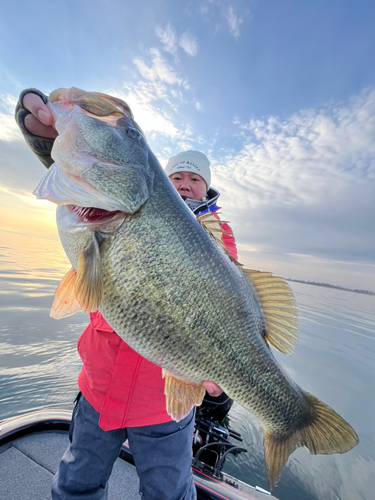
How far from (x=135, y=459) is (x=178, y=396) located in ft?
1.91

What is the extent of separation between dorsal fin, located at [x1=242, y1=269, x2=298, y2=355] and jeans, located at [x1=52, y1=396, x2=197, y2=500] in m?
0.91

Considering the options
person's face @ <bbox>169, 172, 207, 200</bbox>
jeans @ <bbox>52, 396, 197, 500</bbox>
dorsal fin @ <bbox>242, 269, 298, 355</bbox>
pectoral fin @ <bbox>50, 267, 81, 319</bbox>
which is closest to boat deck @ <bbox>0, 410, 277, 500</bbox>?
jeans @ <bbox>52, 396, 197, 500</bbox>

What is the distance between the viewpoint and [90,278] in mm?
1420

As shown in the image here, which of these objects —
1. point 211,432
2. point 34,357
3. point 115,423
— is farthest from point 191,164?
point 34,357

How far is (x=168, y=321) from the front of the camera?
145 centimetres

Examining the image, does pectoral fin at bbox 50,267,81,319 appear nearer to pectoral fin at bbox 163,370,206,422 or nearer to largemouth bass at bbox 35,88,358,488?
largemouth bass at bbox 35,88,358,488

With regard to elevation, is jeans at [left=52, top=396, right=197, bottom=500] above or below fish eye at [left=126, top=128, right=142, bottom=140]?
below

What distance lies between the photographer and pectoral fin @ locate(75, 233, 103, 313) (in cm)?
140

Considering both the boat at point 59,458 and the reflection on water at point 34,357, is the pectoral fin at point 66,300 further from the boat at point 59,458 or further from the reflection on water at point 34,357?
the reflection on water at point 34,357

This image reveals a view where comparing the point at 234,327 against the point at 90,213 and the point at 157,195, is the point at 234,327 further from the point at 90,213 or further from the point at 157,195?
the point at 90,213

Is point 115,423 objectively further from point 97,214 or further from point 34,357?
point 34,357

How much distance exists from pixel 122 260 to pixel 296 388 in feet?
4.99

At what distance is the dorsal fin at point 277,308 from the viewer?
1.83m

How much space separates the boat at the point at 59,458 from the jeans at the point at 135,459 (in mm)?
898
